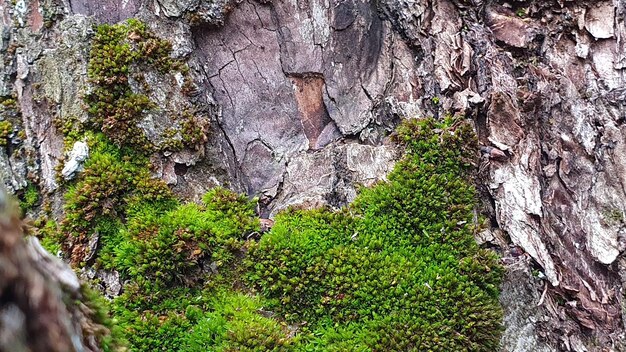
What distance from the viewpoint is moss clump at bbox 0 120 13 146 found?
4.95 metres

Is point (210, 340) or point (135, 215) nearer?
point (210, 340)

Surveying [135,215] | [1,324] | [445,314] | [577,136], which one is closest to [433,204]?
[445,314]

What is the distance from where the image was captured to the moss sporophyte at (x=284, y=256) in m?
4.11

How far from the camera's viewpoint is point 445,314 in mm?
4203

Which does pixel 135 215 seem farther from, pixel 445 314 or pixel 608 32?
pixel 608 32

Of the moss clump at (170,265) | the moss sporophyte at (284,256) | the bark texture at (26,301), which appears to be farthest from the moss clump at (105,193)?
the bark texture at (26,301)

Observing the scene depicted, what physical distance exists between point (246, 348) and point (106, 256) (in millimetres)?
1560

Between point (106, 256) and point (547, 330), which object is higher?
point (106, 256)

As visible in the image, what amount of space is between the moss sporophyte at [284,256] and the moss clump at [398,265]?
0.01m

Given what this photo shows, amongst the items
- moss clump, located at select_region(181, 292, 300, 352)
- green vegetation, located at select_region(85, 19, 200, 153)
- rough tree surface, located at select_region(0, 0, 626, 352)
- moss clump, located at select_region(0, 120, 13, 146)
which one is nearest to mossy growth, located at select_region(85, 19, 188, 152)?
green vegetation, located at select_region(85, 19, 200, 153)

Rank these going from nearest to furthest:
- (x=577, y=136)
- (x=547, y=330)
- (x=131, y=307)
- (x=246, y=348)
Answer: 1. (x=246, y=348)
2. (x=131, y=307)
3. (x=547, y=330)
4. (x=577, y=136)

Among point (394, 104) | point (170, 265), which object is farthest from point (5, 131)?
point (394, 104)

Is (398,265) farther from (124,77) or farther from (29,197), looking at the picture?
(29,197)

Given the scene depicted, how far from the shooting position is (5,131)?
4.97 metres
